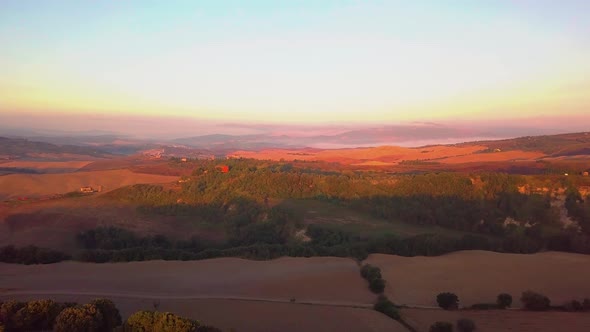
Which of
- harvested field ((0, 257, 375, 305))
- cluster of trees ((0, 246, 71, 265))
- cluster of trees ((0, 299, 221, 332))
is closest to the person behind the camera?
cluster of trees ((0, 299, 221, 332))

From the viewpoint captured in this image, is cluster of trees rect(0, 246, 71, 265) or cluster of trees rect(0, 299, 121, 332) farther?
cluster of trees rect(0, 246, 71, 265)

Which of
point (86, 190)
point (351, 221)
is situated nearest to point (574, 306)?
point (351, 221)

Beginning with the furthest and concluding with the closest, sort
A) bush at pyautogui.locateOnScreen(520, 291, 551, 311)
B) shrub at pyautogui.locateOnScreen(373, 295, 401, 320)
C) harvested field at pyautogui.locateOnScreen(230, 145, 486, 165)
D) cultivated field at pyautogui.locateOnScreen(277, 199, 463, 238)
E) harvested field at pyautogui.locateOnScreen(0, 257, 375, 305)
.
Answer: harvested field at pyautogui.locateOnScreen(230, 145, 486, 165)
cultivated field at pyautogui.locateOnScreen(277, 199, 463, 238)
harvested field at pyautogui.locateOnScreen(0, 257, 375, 305)
bush at pyautogui.locateOnScreen(520, 291, 551, 311)
shrub at pyautogui.locateOnScreen(373, 295, 401, 320)

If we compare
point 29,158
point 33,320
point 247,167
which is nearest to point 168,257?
point 33,320

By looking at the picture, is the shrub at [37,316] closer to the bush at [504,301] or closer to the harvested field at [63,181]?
the bush at [504,301]

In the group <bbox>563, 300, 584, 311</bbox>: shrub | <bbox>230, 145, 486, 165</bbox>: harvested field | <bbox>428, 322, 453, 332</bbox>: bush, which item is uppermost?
<bbox>230, 145, 486, 165</bbox>: harvested field

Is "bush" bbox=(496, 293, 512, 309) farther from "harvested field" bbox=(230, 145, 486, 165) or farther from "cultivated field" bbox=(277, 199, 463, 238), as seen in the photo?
"harvested field" bbox=(230, 145, 486, 165)

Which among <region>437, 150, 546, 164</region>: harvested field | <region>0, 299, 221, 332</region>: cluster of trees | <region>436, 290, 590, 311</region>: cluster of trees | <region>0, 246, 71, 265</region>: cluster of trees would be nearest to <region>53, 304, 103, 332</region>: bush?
<region>0, 299, 221, 332</region>: cluster of trees
